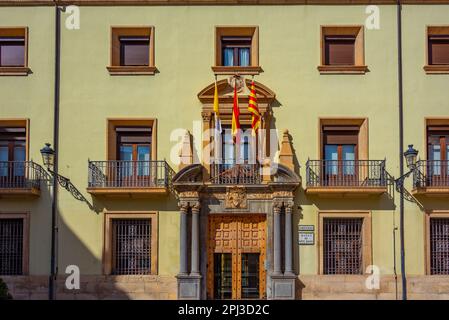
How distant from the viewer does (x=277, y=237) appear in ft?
54.4

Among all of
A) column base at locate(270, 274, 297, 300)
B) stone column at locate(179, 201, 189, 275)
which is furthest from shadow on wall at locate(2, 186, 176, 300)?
column base at locate(270, 274, 297, 300)

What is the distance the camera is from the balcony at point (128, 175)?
16.9 m

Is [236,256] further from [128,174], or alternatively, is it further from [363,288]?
[128,174]

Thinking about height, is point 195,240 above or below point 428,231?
below

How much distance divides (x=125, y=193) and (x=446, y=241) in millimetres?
8616

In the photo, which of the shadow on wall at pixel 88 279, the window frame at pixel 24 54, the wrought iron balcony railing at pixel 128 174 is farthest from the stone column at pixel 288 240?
the window frame at pixel 24 54

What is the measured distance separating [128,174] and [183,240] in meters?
2.35

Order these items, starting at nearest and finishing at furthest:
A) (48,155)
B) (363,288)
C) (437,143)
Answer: (48,155) < (363,288) < (437,143)

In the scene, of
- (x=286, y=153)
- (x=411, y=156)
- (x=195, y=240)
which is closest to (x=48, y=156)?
(x=195, y=240)

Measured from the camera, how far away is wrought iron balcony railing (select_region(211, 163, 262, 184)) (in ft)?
56.0

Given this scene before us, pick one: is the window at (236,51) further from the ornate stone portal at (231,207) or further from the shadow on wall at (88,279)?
the shadow on wall at (88,279)

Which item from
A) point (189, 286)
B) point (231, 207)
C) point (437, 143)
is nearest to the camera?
point (189, 286)

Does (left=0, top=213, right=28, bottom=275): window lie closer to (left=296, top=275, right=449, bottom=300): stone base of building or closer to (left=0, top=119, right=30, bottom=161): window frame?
(left=0, top=119, right=30, bottom=161): window frame

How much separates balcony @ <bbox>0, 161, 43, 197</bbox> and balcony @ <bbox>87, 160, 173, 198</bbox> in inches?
57.8
